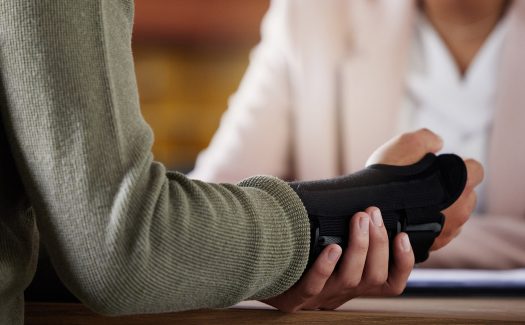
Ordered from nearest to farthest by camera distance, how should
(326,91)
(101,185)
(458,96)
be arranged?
(101,185) → (458,96) → (326,91)

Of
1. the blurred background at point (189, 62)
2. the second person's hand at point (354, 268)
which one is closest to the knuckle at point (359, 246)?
the second person's hand at point (354, 268)

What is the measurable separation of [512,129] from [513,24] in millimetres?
184

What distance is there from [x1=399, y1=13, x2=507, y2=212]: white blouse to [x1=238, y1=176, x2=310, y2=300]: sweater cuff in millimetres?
772

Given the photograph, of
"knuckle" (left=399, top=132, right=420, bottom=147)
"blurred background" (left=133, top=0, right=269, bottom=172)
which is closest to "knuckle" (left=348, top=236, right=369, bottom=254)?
"knuckle" (left=399, top=132, right=420, bottom=147)

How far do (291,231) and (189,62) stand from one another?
1.38m

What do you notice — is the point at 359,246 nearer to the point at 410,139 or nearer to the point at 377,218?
the point at 377,218

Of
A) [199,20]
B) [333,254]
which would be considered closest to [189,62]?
[199,20]

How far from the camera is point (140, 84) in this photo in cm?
195

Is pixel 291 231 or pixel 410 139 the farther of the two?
pixel 410 139

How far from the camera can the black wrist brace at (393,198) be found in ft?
1.69

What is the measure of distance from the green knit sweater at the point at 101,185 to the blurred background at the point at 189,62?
1129 millimetres

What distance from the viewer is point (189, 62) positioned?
1805 millimetres

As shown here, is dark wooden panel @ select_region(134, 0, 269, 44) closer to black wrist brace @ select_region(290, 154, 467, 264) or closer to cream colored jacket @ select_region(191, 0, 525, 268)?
cream colored jacket @ select_region(191, 0, 525, 268)

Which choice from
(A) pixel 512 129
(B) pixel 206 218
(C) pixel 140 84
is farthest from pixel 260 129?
(B) pixel 206 218
